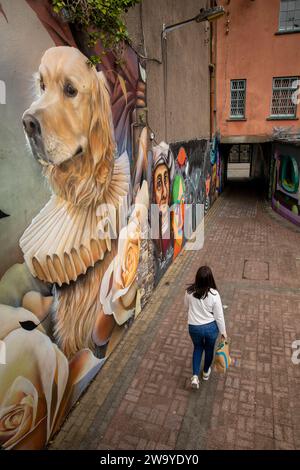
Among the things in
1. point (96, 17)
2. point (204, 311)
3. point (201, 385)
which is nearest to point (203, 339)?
point (204, 311)

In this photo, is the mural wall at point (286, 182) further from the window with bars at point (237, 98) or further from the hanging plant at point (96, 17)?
the hanging plant at point (96, 17)

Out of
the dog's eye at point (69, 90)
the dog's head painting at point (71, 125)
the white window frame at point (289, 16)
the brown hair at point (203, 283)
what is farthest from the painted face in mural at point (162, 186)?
the white window frame at point (289, 16)

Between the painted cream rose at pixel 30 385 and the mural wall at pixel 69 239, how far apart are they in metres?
0.01

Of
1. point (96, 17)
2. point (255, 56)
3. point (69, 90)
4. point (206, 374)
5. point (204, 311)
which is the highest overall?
point (255, 56)

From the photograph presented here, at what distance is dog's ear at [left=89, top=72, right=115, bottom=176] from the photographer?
397 centimetres

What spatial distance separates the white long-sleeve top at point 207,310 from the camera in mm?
4125

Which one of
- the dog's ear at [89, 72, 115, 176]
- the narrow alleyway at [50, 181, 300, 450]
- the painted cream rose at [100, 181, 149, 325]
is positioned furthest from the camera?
the painted cream rose at [100, 181, 149, 325]

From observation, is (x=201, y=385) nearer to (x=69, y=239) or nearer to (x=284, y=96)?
(x=69, y=239)

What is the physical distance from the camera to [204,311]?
4168 millimetres

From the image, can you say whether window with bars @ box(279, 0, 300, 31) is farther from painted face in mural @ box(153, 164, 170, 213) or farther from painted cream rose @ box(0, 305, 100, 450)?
painted cream rose @ box(0, 305, 100, 450)

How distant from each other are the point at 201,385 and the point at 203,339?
2.39ft

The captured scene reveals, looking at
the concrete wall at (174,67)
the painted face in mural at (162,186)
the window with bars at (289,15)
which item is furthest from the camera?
the window with bars at (289,15)
